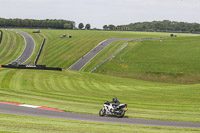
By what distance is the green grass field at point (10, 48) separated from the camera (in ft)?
291

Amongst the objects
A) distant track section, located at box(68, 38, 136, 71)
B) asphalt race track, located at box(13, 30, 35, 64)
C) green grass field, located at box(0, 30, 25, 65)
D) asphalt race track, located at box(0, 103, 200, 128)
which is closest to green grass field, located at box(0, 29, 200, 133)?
green grass field, located at box(0, 30, 25, 65)

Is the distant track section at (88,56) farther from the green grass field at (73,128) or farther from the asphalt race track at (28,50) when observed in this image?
the green grass field at (73,128)

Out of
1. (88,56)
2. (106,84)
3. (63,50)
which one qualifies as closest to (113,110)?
(106,84)

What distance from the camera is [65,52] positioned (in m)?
93.7

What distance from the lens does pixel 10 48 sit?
99.3m

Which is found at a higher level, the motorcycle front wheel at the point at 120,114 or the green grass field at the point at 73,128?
the green grass field at the point at 73,128

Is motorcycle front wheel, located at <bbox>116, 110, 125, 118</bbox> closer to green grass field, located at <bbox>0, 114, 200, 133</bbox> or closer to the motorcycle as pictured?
the motorcycle

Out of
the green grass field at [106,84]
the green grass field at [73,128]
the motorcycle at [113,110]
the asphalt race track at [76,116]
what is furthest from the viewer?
the motorcycle at [113,110]

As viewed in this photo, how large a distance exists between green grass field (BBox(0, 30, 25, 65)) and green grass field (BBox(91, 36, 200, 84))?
1282 inches

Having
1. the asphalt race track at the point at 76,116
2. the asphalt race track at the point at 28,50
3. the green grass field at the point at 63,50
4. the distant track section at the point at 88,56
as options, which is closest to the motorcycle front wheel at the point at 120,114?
the asphalt race track at the point at 76,116

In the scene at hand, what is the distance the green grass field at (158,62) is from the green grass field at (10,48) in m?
32.6

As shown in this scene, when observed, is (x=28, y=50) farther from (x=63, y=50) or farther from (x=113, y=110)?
(x=113, y=110)

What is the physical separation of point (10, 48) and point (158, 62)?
2097 inches

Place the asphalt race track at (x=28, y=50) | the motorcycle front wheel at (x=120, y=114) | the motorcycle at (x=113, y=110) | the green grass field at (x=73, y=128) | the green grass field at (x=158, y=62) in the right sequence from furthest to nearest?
the asphalt race track at (x=28, y=50)
the green grass field at (x=158, y=62)
the motorcycle at (x=113, y=110)
the motorcycle front wheel at (x=120, y=114)
the green grass field at (x=73, y=128)
